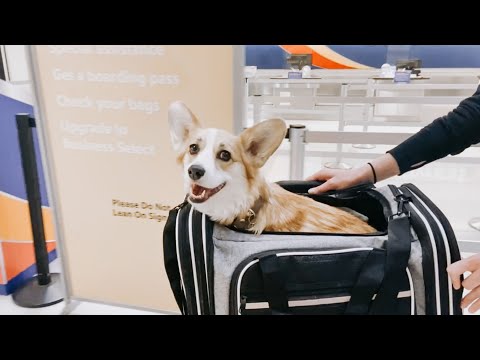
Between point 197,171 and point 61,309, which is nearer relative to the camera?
point 197,171

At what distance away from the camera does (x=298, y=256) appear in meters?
0.71

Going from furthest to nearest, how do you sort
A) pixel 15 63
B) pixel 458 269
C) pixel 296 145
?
pixel 15 63 → pixel 296 145 → pixel 458 269

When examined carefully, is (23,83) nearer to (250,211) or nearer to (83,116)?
(83,116)

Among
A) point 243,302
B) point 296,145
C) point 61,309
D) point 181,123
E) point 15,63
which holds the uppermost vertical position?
point 15,63

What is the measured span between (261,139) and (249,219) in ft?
0.61

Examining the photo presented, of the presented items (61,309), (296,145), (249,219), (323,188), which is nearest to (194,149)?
(249,219)

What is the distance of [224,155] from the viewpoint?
2.74ft

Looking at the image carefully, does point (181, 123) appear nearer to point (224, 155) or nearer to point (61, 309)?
point (224, 155)

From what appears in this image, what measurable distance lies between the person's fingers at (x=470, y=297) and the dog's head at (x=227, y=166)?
1.48ft

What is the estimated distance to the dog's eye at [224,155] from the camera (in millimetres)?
832

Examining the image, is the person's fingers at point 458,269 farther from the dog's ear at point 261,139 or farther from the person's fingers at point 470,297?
the dog's ear at point 261,139

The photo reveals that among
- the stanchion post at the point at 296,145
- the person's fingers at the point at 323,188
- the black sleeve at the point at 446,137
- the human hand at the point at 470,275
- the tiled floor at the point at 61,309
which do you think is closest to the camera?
the human hand at the point at 470,275

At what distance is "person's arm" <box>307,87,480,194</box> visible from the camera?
80 cm

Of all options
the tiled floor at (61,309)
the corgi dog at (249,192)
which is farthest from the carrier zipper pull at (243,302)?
the tiled floor at (61,309)
